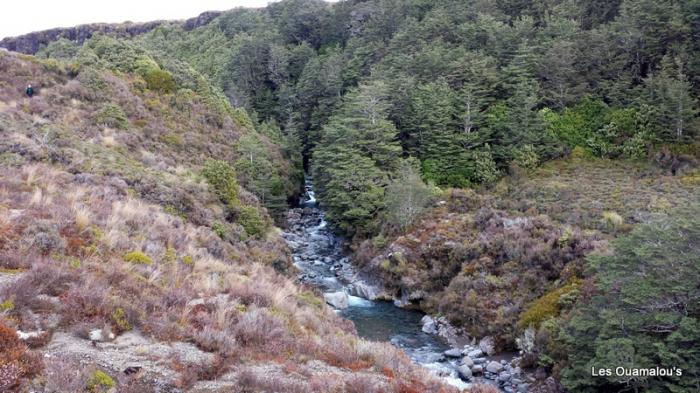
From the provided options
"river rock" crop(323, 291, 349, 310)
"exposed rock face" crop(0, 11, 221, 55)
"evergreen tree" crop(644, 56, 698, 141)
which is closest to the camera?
"river rock" crop(323, 291, 349, 310)

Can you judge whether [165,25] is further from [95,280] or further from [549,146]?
[95,280]

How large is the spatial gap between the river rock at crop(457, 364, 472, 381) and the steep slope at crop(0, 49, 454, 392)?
575cm

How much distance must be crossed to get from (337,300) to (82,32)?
104619 mm

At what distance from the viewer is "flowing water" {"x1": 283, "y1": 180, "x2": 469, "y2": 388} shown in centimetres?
2065

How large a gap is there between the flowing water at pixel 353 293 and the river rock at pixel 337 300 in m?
0.40

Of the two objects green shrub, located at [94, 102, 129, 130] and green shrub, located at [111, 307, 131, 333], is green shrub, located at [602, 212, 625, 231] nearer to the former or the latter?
green shrub, located at [111, 307, 131, 333]

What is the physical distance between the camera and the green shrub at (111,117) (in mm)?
26544

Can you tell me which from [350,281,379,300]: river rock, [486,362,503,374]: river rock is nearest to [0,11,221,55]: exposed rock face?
[350,281,379,300]: river rock

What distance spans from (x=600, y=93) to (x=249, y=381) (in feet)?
136

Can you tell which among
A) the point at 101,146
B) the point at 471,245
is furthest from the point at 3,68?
the point at 471,245

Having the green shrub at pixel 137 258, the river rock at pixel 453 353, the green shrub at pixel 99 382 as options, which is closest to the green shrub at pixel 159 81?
the green shrub at pixel 137 258

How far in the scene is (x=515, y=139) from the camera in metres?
37.1

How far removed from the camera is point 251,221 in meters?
23.0

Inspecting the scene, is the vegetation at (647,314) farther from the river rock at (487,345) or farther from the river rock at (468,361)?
the river rock at (487,345)
